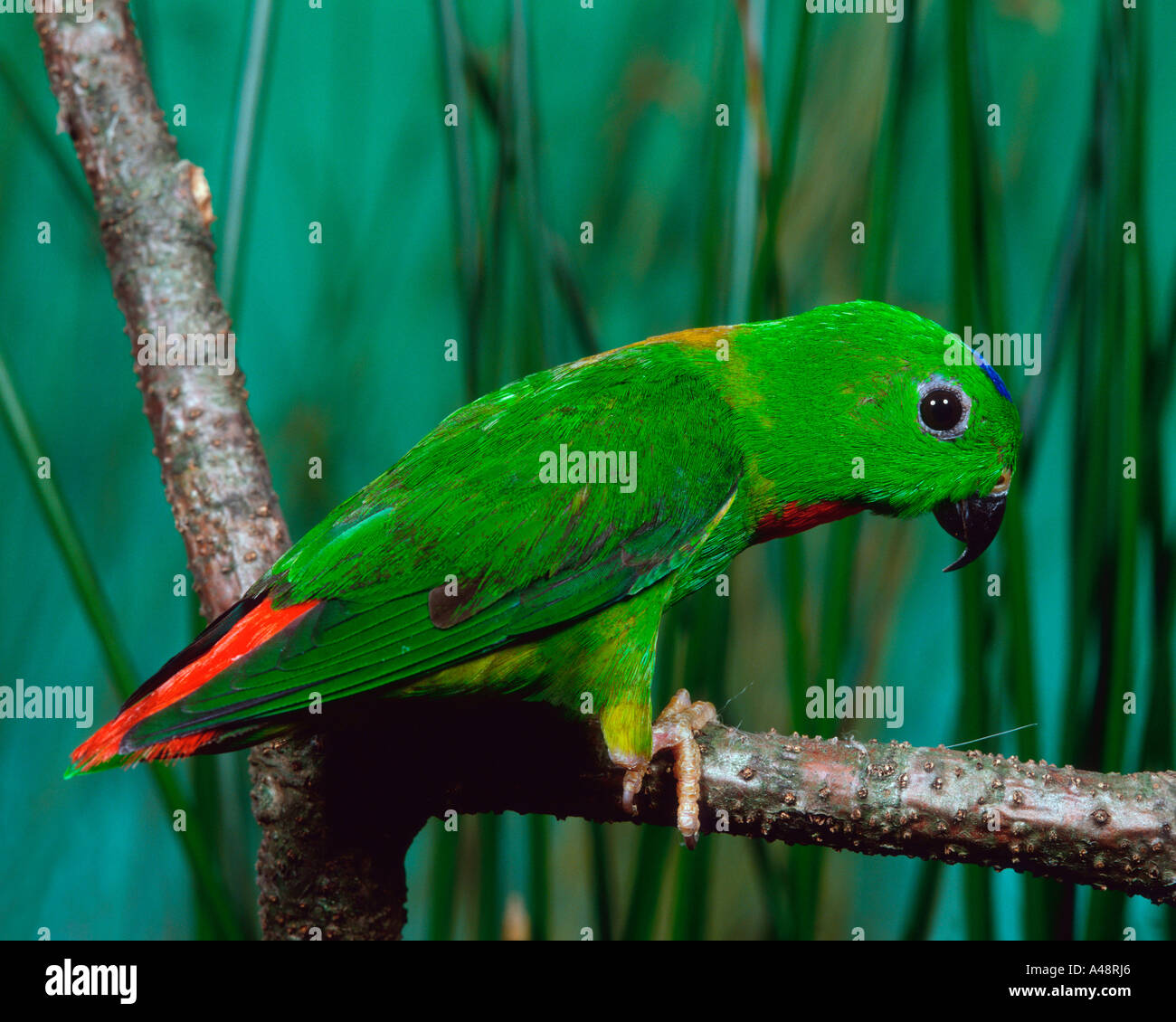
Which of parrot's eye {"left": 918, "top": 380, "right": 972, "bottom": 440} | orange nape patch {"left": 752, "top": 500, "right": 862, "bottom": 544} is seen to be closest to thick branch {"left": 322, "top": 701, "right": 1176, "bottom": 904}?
orange nape patch {"left": 752, "top": 500, "right": 862, "bottom": 544}

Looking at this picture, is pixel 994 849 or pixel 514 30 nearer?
pixel 994 849

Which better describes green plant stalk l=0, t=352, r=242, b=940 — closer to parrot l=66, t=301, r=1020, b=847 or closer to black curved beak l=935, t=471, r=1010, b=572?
parrot l=66, t=301, r=1020, b=847

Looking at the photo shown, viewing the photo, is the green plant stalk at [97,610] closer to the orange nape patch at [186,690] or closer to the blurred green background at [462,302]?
the blurred green background at [462,302]

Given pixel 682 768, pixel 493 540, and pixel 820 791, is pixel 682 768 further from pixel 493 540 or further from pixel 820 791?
pixel 493 540

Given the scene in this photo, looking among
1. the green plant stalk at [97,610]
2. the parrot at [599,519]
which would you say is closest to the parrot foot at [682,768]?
the parrot at [599,519]

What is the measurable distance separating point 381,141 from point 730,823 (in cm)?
204

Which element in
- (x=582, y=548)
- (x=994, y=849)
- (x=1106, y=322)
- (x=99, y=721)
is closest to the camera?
(x=994, y=849)

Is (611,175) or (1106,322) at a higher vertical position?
(611,175)

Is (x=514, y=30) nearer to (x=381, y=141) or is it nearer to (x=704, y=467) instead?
(x=381, y=141)

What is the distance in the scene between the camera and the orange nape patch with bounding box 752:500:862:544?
136 cm

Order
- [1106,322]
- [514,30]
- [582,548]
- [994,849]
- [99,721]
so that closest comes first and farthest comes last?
[994,849], [582,548], [1106,322], [514,30], [99,721]

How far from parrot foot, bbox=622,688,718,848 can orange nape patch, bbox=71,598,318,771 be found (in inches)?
18.2
